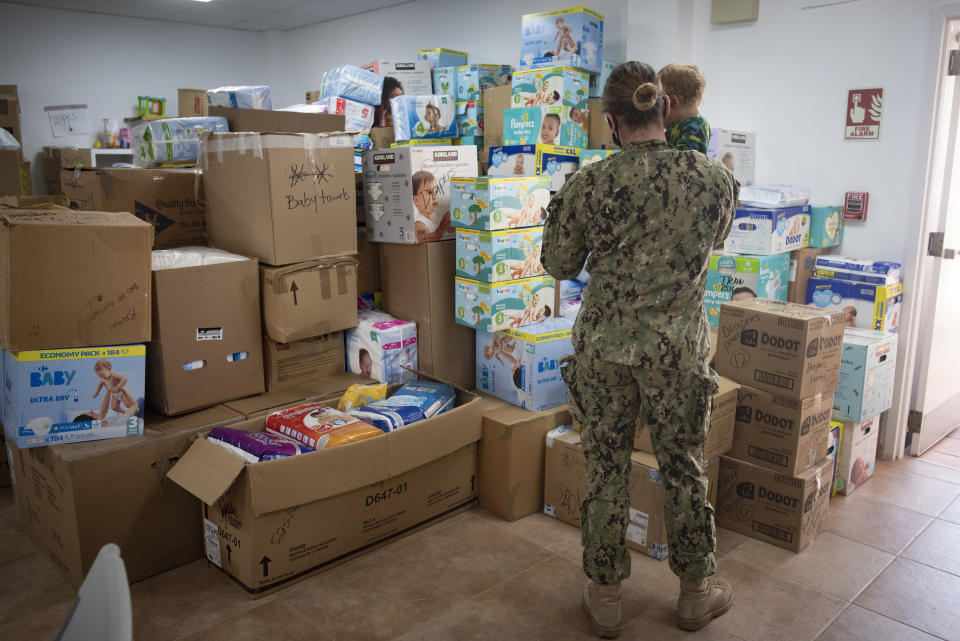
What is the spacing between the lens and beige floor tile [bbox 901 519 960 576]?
7.63 feet

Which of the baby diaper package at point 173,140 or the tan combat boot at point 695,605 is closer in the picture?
the tan combat boot at point 695,605

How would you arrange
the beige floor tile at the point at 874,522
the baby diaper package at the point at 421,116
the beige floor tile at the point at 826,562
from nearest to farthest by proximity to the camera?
the beige floor tile at the point at 826,562, the beige floor tile at the point at 874,522, the baby diaper package at the point at 421,116

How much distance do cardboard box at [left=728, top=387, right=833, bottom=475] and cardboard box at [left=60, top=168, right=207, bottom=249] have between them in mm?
2338

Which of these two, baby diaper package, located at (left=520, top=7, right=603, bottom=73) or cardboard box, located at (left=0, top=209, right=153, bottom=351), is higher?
baby diaper package, located at (left=520, top=7, right=603, bottom=73)

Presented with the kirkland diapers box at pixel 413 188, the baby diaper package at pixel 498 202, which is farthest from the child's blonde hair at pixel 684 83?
the kirkland diapers box at pixel 413 188

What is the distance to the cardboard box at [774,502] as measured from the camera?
239cm

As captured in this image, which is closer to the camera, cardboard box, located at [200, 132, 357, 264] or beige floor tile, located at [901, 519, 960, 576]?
beige floor tile, located at [901, 519, 960, 576]

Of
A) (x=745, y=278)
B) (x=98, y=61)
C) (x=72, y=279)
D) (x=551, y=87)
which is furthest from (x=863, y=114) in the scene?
(x=98, y=61)

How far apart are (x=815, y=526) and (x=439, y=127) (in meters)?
3.15

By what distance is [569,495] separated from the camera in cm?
257

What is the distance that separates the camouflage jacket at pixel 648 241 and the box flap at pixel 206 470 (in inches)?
43.7

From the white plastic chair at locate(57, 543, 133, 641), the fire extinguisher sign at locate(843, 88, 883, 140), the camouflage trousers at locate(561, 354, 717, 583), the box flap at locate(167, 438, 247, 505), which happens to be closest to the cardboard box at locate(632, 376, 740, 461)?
the camouflage trousers at locate(561, 354, 717, 583)

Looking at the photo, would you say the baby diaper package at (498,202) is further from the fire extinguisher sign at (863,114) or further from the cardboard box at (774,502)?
the fire extinguisher sign at (863,114)

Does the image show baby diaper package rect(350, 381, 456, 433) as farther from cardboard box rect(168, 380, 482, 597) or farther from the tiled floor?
the tiled floor
